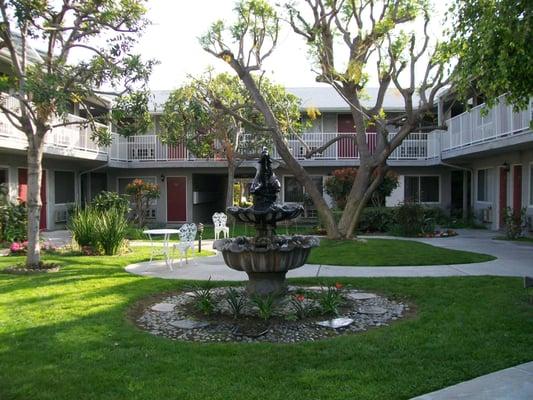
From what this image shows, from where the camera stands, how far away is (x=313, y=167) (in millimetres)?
24734

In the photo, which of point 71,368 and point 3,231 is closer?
point 71,368

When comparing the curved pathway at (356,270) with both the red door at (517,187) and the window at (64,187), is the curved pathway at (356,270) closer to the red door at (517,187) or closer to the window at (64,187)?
the red door at (517,187)

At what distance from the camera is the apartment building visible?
18.5 meters

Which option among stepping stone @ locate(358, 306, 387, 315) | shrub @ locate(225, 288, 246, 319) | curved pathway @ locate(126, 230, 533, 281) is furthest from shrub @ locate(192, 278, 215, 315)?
curved pathway @ locate(126, 230, 533, 281)

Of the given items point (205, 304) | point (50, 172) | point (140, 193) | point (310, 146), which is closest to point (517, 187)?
point (310, 146)

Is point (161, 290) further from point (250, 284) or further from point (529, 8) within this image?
point (529, 8)

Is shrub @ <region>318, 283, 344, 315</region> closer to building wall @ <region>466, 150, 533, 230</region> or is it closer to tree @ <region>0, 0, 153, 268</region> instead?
tree @ <region>0, 0, 153, 268</region>

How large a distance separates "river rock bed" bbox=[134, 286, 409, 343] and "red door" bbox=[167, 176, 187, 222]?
17.9 meters

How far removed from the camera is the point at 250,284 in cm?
776

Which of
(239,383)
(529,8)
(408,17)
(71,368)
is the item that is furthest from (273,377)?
(408,17)

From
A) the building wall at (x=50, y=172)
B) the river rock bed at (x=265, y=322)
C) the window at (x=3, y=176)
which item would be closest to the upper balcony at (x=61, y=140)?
the building wall at (x=50, y=172)

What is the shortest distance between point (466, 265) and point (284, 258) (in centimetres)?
542

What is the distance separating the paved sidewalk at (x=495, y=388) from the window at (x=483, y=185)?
17836 mm

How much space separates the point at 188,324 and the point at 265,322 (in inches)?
37.4
